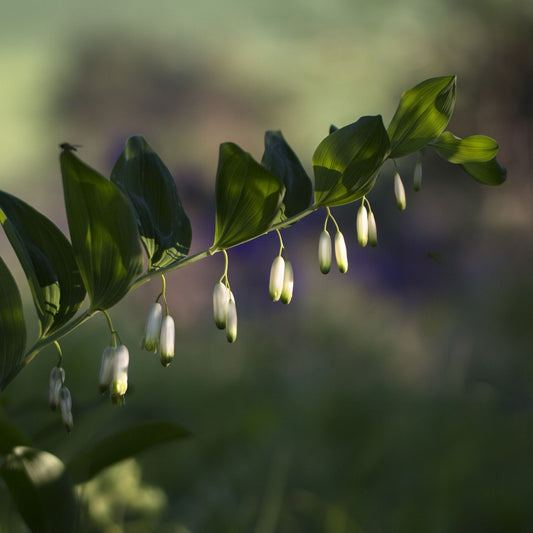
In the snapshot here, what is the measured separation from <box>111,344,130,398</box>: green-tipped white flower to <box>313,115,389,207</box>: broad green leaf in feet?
0.48

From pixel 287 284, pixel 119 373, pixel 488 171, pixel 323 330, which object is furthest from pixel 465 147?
pixel 323 330

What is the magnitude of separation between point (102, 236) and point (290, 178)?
0.14m

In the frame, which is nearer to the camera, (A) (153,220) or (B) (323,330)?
(A) (153,220)

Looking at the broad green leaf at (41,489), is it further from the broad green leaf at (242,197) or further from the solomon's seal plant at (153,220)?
the broad green leaf at (242,197)

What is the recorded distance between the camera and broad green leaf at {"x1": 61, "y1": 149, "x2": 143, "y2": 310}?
0.97 ft

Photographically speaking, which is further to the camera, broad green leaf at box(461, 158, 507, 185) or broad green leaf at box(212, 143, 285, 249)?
broad green leaf at box(461, 158, 507, 185)

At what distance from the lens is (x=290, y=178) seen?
0.39m

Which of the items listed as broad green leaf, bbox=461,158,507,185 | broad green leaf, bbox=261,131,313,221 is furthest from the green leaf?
broad green leaf, bbox=461,158,507,185

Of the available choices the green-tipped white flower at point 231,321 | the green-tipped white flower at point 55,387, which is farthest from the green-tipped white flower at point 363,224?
the green-tipped white flower at point 55,387

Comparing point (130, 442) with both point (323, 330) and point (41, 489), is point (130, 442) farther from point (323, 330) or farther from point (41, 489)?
point (323, 330)

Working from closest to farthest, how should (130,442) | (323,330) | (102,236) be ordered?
(102,236), (130,442), (323,330)

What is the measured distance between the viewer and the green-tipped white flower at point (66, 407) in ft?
1.07

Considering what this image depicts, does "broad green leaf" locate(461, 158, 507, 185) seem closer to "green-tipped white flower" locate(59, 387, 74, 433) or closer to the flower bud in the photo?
the flower bud

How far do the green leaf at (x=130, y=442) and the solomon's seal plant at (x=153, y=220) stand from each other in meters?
0.08
